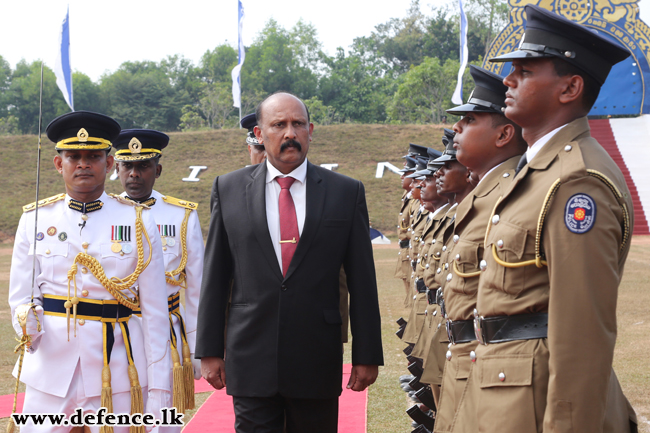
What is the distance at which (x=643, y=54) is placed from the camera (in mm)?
23734

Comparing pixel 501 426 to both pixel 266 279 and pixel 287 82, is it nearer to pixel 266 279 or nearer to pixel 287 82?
pixel 266 279

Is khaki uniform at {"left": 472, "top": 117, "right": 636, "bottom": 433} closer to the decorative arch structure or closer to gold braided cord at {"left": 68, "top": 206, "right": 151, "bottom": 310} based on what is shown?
gold braided cord at {"left": 68, "top": 206, "right": 151, "bottom": 310}

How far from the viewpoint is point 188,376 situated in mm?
4379

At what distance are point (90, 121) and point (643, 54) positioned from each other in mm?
24149

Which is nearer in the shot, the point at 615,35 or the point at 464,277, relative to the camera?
the point at 464,277

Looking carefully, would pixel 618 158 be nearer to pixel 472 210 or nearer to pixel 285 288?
pixel 472 210

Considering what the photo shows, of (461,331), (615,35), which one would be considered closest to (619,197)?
(461,331)

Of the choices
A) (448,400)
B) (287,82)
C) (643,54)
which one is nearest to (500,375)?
(448,400)

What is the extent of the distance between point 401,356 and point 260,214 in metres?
4.86

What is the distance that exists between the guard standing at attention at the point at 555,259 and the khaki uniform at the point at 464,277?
440 mm

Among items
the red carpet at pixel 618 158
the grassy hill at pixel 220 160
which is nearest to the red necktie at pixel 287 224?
the red carpet at pixel 618 158

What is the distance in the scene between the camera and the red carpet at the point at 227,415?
16.1 ft

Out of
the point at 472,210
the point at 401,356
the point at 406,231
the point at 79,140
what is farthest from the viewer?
the point at 406,231

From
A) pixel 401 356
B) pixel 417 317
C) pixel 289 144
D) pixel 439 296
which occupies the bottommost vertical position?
pixel 401 356
